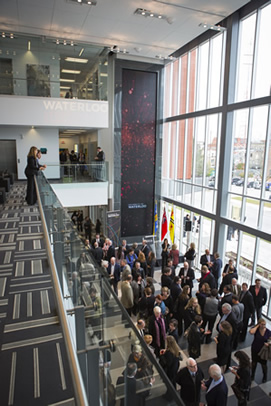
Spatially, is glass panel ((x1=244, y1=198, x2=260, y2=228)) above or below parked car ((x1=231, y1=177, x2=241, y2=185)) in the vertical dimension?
below

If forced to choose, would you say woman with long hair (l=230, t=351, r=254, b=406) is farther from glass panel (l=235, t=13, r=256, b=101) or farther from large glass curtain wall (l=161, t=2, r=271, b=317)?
glass panel (l=235, t=13, r=256, b=101)

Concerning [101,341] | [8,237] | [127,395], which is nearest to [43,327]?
[101,341]

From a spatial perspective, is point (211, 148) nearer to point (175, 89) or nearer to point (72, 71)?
point (175, 89)

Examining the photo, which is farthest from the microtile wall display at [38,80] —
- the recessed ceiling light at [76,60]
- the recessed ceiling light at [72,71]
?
the recessed ceiling light at [76,60]

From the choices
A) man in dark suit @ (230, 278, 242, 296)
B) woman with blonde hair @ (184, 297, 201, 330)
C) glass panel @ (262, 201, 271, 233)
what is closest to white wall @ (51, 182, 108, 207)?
glass panel @ (262, 201, 271, 233)

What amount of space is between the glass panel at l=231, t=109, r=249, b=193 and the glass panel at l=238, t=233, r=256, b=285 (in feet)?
5.95

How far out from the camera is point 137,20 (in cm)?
1114

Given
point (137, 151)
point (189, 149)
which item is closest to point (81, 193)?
point (137, 151)

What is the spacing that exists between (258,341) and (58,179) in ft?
36.7

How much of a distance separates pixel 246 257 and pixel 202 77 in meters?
8.25

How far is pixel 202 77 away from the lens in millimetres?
13609

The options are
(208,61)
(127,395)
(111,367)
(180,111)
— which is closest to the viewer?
(127,395)

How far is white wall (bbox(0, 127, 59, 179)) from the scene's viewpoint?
15.6 metres

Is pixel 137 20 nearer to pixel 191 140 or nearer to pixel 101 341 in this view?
pixel 191 140
